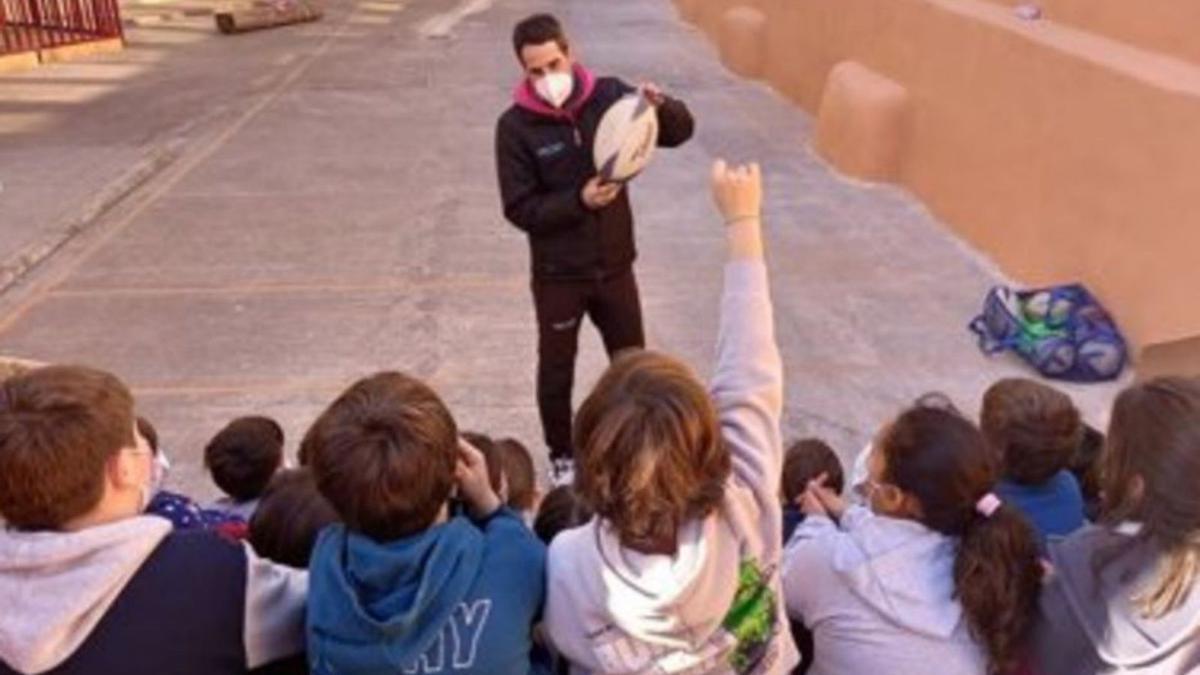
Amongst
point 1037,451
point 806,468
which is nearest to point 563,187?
point 806,468

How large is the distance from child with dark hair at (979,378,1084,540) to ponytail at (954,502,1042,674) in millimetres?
625

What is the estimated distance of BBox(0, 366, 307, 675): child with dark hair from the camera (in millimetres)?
2014

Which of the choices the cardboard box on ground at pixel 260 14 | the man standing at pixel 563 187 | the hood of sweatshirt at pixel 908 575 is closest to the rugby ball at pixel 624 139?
the man standing at pixel 563 187

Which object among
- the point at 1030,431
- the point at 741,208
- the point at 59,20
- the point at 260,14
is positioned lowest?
the point at 260,14

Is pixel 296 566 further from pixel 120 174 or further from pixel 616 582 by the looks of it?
pixel 120 174

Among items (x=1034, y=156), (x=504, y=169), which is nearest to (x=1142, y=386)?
(x=504, y=169)

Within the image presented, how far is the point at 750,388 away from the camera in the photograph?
2.35m

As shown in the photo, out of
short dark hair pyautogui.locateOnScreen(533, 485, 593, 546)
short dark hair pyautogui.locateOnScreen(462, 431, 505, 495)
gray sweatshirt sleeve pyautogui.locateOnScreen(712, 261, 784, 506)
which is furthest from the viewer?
short dark hair pyautogui.locateOnScreen(462, 431, 505, 495)

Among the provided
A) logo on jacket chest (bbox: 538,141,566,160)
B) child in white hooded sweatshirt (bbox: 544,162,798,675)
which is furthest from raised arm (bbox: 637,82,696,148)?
child in white hooded sweatshirt (bbox: 544,162,798,675)

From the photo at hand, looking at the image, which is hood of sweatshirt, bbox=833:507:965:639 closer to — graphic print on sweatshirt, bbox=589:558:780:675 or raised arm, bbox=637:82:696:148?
graphic print on sweatshirt, bbox=589:558:780:675

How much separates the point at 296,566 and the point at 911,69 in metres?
7.41

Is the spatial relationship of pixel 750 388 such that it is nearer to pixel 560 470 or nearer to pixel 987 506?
pixel 987 506

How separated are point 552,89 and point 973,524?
2.51 m

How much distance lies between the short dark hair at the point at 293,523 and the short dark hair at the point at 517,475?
0.70m
